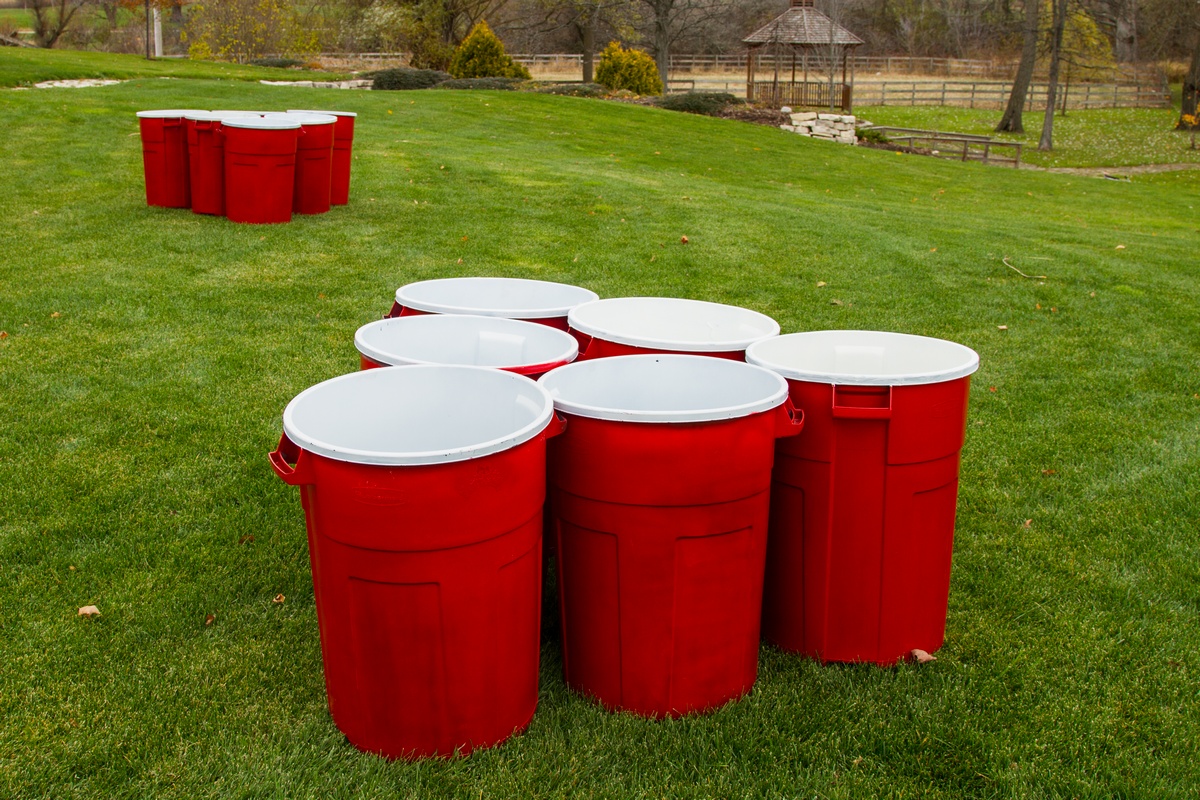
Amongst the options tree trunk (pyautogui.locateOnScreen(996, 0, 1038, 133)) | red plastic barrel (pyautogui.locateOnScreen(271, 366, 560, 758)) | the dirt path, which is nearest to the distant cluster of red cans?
red plastic barrel (pyautogui.locateOnScreen(271, 366, 560, 758))

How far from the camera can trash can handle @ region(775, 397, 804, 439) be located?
249 cm

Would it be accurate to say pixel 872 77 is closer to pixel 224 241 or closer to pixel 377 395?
pixel 224 241

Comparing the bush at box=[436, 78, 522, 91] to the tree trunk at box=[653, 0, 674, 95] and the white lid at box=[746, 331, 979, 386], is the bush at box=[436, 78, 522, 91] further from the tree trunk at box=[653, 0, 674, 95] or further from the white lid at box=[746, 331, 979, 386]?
the white lid at box=[746, 331, 979, 386]

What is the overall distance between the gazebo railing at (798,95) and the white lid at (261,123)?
69.7ft

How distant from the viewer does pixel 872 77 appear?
4497 cm

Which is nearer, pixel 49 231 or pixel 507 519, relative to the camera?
pixel 507 519

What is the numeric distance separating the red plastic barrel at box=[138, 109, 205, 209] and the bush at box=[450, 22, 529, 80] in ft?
62.1

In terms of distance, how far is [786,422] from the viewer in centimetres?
252

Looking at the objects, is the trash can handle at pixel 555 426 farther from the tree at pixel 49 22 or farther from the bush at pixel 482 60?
the tree at pixel 49 22

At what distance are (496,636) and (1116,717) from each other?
5.69 feet

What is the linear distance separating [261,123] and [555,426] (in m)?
6.61

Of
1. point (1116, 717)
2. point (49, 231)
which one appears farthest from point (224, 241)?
point (1116, 717)

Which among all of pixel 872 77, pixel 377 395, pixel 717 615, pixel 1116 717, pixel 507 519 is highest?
pixel 872 77

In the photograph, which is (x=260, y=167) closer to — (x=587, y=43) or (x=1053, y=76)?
(x=1053, y=76)
